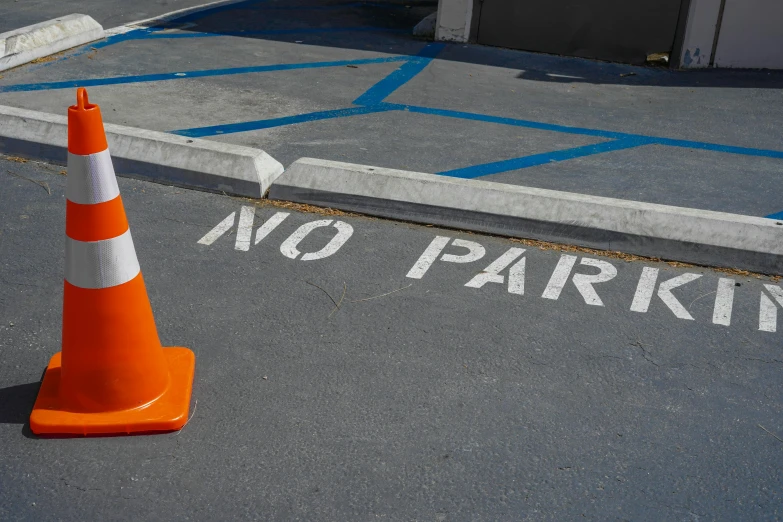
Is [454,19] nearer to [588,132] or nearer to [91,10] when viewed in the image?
[588,132]

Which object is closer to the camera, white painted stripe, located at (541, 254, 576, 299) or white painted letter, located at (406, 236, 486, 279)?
white painted stripe, located at (541, 254, 576, 299)

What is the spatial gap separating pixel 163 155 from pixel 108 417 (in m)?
3.01

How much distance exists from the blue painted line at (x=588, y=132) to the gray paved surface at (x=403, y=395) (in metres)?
3.16

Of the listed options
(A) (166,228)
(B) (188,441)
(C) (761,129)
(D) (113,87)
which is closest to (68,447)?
(B) (188,441)

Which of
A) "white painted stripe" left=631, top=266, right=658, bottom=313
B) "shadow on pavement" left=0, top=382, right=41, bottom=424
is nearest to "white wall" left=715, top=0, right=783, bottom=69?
"white painted stripe" left=631, top=266, right=658, bottom=313

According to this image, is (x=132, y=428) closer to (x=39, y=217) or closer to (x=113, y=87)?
(x=39, y=217)

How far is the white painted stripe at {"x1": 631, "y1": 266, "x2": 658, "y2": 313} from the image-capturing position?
4.59m

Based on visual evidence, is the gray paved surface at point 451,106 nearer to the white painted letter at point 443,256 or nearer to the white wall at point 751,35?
the white wall at point 751,35

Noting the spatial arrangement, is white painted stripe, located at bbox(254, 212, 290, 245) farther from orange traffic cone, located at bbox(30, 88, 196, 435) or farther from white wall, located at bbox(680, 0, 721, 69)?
white wall, located at bbox(680, 0, 721, 69)

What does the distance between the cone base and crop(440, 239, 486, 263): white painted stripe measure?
2.00 metres

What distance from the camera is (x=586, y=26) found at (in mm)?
10922

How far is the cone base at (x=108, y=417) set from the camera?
336 cm

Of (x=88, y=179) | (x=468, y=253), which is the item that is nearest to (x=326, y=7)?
(x=468, y=253)

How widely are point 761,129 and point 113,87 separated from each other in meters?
6.88
